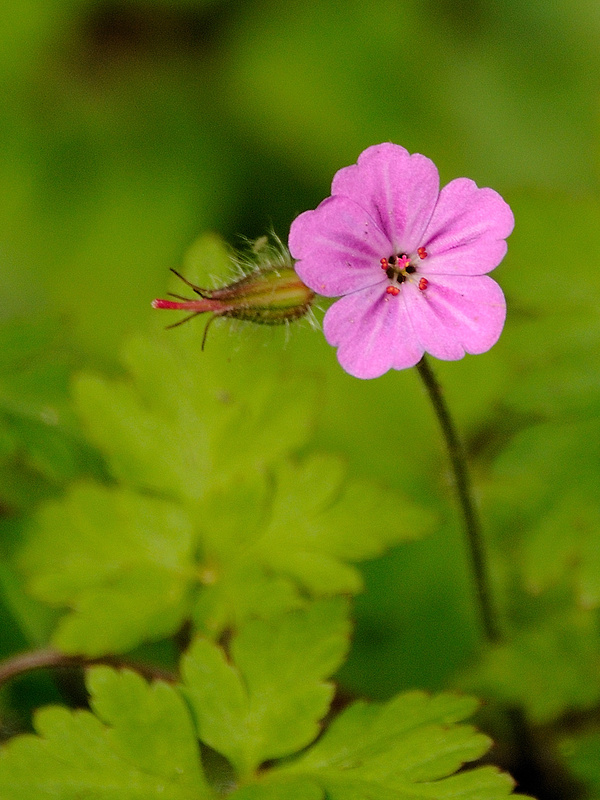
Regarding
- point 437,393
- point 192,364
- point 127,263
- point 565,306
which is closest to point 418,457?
point 565,306

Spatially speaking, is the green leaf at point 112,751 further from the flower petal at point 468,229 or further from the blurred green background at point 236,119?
the blurred green background at point 236,119

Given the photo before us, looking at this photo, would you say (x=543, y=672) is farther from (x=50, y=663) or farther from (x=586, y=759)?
(x=50, y=663)

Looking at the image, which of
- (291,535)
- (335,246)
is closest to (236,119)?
(291,535)

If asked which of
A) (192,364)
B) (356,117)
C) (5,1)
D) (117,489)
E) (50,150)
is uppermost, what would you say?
(5,1)

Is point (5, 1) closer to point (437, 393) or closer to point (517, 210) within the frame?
point (517, 210)

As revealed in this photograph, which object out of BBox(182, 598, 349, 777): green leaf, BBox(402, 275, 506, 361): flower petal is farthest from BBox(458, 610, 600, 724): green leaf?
BBox(402, 275, 506, 361): flower petal

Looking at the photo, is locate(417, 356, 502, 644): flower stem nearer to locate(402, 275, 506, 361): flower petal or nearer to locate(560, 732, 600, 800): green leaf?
locate(402, 275, 506, 361): flower petal
